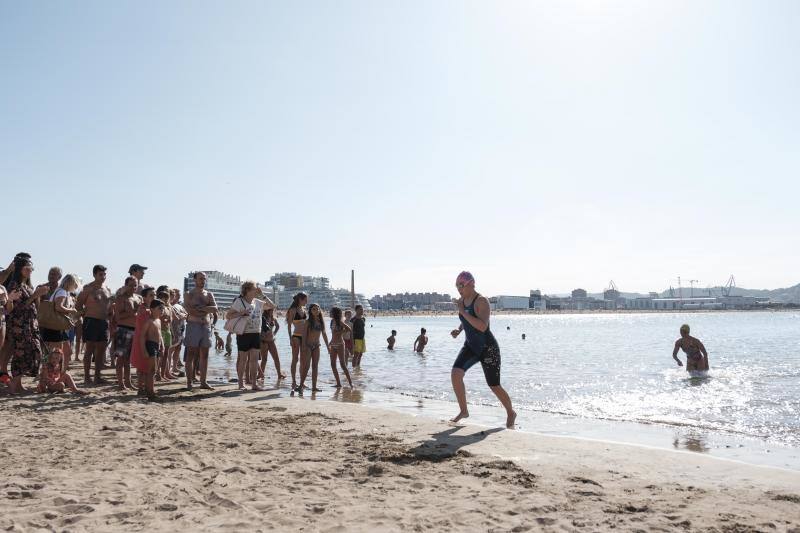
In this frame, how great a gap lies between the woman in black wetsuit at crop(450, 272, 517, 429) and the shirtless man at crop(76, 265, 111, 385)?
19.8 feet

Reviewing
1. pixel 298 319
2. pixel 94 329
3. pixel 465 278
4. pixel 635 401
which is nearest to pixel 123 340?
pixel 94 329

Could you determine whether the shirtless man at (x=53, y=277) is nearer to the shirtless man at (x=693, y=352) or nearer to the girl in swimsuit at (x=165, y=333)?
the girl in swimsuit at (x=165, y=333)

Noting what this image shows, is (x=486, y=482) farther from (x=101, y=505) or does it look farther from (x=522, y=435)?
(x=101, y=505)

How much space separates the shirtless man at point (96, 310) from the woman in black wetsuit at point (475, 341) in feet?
19.8

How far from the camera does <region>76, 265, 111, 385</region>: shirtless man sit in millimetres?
8570

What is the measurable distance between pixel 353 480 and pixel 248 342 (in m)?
5.49

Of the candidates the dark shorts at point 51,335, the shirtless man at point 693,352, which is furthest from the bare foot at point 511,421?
the shirtless man at point 693,352

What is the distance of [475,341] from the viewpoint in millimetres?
6234

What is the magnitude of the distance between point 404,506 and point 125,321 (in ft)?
22.9

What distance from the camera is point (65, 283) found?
24.8ft

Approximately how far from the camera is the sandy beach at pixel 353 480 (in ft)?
10.5

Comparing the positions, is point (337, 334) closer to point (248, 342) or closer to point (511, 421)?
point (248, 342)

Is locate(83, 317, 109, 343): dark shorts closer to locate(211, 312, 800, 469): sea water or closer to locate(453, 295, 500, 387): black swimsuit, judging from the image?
locate(211, 312, 800, 469): sea water

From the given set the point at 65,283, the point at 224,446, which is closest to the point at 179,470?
the point at 224,446
